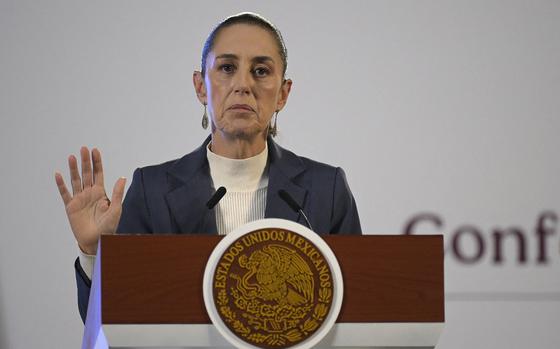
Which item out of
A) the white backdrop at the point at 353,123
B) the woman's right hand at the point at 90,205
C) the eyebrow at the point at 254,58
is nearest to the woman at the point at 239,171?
the eyebrow at the point at 254,58

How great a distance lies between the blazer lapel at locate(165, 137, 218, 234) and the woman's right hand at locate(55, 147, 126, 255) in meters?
0.19

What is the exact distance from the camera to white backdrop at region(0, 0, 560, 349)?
3.21m

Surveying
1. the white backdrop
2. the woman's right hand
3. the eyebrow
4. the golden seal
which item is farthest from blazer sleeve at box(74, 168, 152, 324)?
the white backdrop

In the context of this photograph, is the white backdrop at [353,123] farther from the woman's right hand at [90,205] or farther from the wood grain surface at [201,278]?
the wood grain surface at [201,278]

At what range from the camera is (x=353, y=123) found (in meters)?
3.30

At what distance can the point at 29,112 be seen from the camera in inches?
128

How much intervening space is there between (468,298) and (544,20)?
42.1 inches

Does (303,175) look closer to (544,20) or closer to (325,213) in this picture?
(325,213)

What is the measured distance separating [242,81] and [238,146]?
16cm

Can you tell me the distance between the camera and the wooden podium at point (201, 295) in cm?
155

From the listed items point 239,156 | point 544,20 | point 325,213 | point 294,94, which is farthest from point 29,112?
point 544,20

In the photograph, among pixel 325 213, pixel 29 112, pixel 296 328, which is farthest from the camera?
pixel 29 112

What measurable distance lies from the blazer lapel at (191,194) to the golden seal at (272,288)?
0.63 m

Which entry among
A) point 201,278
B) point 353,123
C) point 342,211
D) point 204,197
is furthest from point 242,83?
point 353,123
